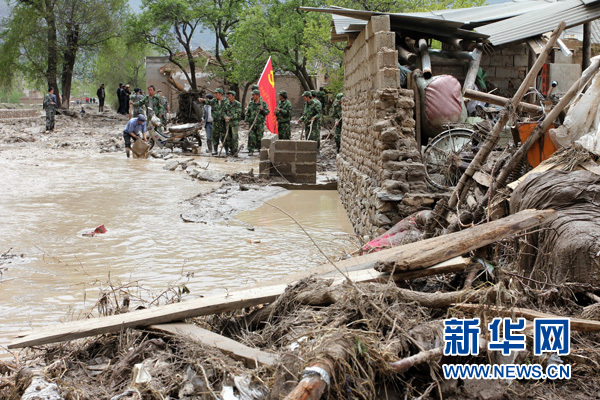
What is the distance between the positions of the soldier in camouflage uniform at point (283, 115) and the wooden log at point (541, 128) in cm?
1126

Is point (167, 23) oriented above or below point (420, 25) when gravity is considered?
above

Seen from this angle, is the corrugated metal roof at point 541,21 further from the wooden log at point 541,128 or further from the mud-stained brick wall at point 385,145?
the wooden log at point 541,128

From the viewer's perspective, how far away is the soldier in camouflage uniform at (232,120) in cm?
1633

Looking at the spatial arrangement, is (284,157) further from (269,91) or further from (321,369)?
(321,369)

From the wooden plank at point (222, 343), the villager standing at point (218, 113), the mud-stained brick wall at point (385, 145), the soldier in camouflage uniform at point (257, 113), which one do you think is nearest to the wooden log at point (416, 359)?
the wooden plank at point (222, 343)

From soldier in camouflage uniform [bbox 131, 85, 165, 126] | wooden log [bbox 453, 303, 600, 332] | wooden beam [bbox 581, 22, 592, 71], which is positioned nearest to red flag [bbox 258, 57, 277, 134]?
soldier in camouflage uniform [bbox 131, 85, 165, 126]

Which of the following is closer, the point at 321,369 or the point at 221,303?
the point at 321,369

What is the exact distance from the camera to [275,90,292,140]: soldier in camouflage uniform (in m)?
15.7

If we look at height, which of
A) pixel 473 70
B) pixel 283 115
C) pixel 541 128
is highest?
pixel 473 70

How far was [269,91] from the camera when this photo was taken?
1641cm

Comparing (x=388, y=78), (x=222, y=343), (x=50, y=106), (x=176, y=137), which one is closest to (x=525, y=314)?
(x=222, y=343)

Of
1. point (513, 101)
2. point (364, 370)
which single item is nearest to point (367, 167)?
point (513, 101)

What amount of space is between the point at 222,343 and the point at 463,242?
1.62 metres

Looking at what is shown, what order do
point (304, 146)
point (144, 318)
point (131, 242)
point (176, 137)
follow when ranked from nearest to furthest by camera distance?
point (144, 318) < point (131, 242) < point (304, 146) < point (176, 137)
